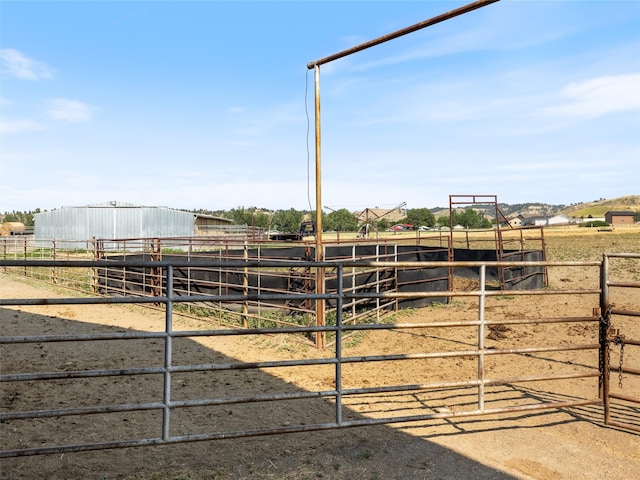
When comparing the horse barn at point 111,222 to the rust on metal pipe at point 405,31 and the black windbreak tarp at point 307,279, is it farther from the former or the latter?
the rust on metal pipe at point 405,31

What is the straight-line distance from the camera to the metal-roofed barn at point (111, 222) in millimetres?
36656

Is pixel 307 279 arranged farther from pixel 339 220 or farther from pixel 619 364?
pixel 339 220

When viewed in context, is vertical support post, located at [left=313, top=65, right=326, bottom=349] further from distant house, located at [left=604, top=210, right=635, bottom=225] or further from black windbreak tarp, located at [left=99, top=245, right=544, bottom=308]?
distant house, located at [left=604, top=210, right=635, bottom=225]

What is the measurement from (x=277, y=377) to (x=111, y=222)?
3434cm

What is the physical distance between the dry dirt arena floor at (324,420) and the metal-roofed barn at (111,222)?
98.6 feet

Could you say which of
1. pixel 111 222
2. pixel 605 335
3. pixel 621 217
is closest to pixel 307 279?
pixel 605 335

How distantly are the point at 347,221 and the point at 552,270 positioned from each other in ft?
234

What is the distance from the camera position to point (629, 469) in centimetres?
346

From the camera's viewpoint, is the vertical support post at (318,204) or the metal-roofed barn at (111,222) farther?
the metal-roofed barn at (111,222)

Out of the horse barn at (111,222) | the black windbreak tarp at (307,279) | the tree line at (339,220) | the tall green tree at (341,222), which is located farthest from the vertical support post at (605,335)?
the tree line at (339,220)

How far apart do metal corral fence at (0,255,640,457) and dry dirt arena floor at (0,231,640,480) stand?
0.10ft

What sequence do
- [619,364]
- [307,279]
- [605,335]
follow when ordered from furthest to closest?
[307,279], [619,364], [605,335]

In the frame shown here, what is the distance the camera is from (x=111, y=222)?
36656 mm

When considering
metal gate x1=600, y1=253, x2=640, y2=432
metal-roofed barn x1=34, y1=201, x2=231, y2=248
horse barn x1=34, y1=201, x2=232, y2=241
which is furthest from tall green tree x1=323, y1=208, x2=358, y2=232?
metal gate x1=600, y1=253, x2=640, y2=432
